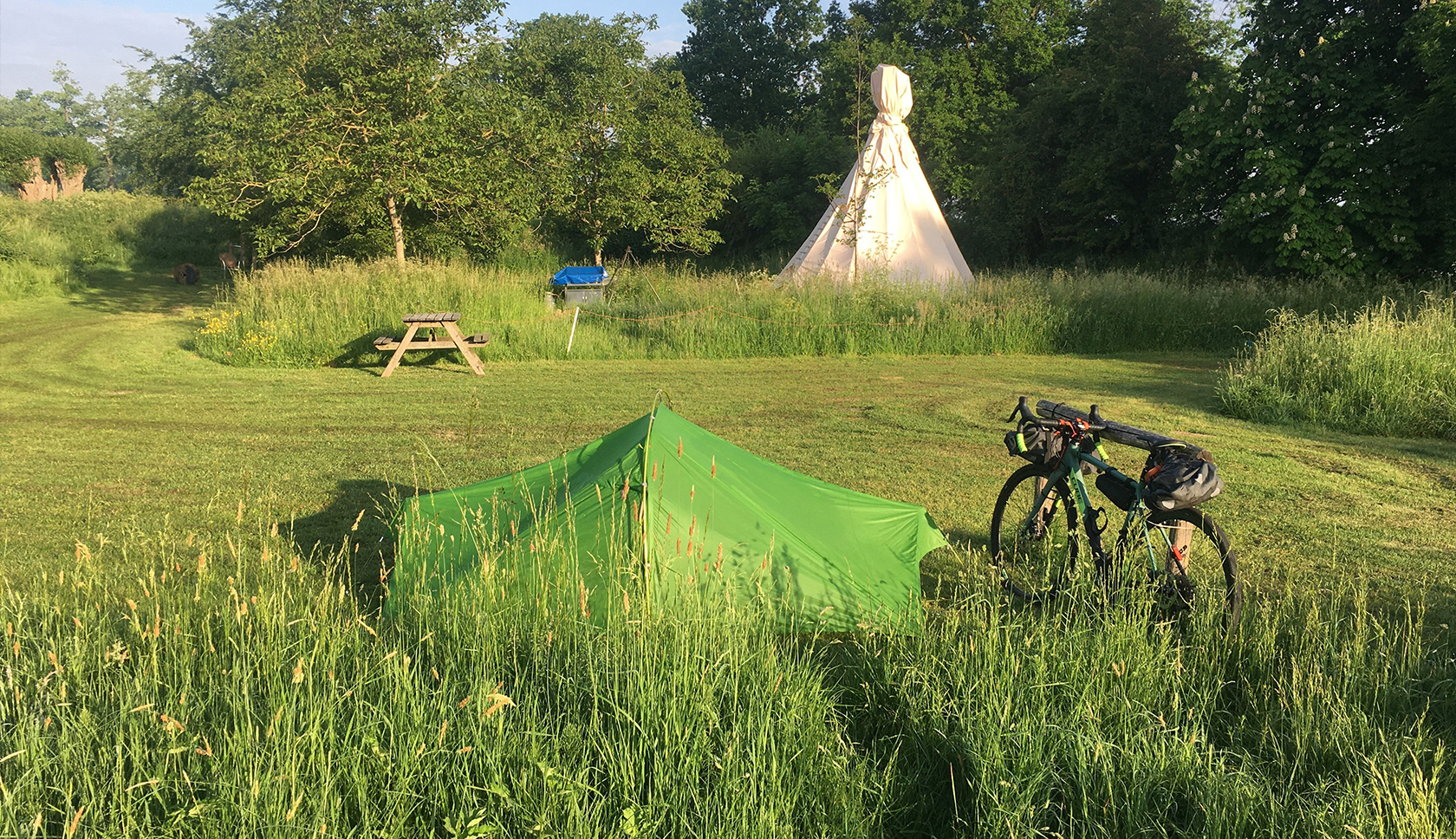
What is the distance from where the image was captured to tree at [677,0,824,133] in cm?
4294

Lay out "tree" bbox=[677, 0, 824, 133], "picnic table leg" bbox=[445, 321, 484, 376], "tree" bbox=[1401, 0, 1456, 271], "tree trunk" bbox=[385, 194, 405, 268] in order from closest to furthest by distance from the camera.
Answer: "picnic table leg" bbox=[445, 321, 484, 376] < "tree" bbox=[1401, 0, 1456, 271] < "tree trunk" bbox=[385, 194, 405, 268] < "tree" bbox=[677, 0, 824, 133]

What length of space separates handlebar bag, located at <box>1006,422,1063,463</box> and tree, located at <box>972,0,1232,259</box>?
19736 mm

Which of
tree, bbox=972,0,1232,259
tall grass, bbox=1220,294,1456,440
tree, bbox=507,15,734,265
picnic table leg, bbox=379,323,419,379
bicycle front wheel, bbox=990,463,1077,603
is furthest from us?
tree, bbox=507,15,734,265

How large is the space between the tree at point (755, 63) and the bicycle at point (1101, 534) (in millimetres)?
40116

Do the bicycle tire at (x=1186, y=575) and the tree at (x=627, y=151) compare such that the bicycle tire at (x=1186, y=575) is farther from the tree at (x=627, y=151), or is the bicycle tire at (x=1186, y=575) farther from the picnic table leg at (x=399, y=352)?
the tree at (x=627, y=151)

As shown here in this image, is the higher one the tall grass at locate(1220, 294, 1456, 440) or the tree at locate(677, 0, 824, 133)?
the tree at locate(677, 0, 824, 133)

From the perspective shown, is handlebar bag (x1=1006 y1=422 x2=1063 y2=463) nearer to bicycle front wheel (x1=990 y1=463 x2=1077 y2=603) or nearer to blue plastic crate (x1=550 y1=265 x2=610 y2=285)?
bicycle front wheel (x1=990 y1=463 x2=1077 y2=603)

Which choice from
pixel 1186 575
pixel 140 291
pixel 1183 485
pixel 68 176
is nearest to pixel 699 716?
pixel 1183 485

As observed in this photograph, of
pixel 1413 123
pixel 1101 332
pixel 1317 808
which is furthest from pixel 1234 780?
pixel 1413 123

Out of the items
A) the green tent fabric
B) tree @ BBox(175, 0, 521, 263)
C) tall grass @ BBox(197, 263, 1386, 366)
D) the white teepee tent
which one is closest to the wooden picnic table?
tall grass @ BBox(197, 263, 1386, 366)

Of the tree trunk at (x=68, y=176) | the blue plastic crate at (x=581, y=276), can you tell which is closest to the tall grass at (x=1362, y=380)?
the blue plastic crate at (x=581, y=276)

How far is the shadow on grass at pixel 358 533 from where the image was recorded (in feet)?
14.9

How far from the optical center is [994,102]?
3116 cm

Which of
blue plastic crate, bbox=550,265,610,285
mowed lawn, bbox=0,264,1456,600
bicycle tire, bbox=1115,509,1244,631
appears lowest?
mowed lawn, bbox=0,264,1456,600
